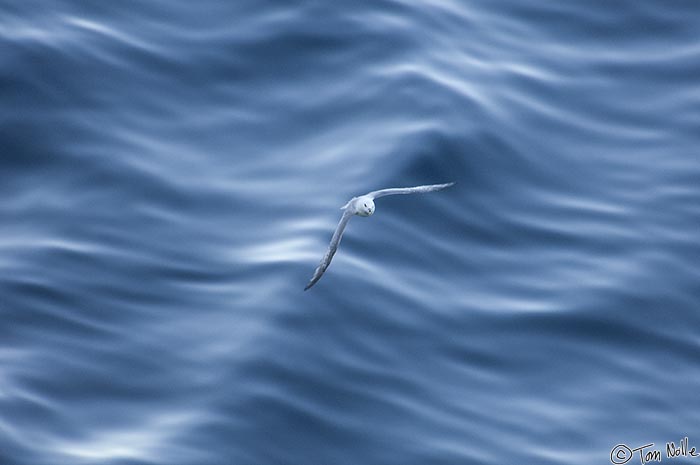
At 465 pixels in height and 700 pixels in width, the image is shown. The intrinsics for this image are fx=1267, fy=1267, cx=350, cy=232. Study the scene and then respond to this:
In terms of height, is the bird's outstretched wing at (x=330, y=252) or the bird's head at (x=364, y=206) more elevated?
the bird's head at (x=364, y=206)

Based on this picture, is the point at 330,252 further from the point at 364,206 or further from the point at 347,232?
the point at 347,232

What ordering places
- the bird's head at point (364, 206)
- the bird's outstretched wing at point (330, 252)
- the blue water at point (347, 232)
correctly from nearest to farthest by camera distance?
the bird's outstretched wing at point (330, 252) < the bird's head at point (364, 206) < the blue water at point (347, 232)

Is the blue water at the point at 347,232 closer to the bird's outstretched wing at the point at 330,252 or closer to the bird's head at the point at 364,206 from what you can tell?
the bird's outstretched wing at the point at 330,252

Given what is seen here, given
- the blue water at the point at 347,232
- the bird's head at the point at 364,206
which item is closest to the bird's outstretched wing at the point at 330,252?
the bird's head at the point at 364,206

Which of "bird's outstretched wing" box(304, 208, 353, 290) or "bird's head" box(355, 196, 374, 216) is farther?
"bird's head" box(355, 196, 374, 216)

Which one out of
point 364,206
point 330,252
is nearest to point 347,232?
point 364,206

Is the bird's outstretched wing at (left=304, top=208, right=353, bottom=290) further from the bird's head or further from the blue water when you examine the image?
the blue water

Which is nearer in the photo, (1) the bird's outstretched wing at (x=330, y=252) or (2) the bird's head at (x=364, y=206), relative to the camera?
(1) the bird's outstretched wing at (x=330, y=252)

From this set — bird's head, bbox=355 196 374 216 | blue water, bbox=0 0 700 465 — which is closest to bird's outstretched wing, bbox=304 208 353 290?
bird's head, bbox=355 196 374 216

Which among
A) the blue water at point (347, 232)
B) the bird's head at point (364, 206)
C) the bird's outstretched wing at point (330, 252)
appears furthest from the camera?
the blue water at point (347, 232)
